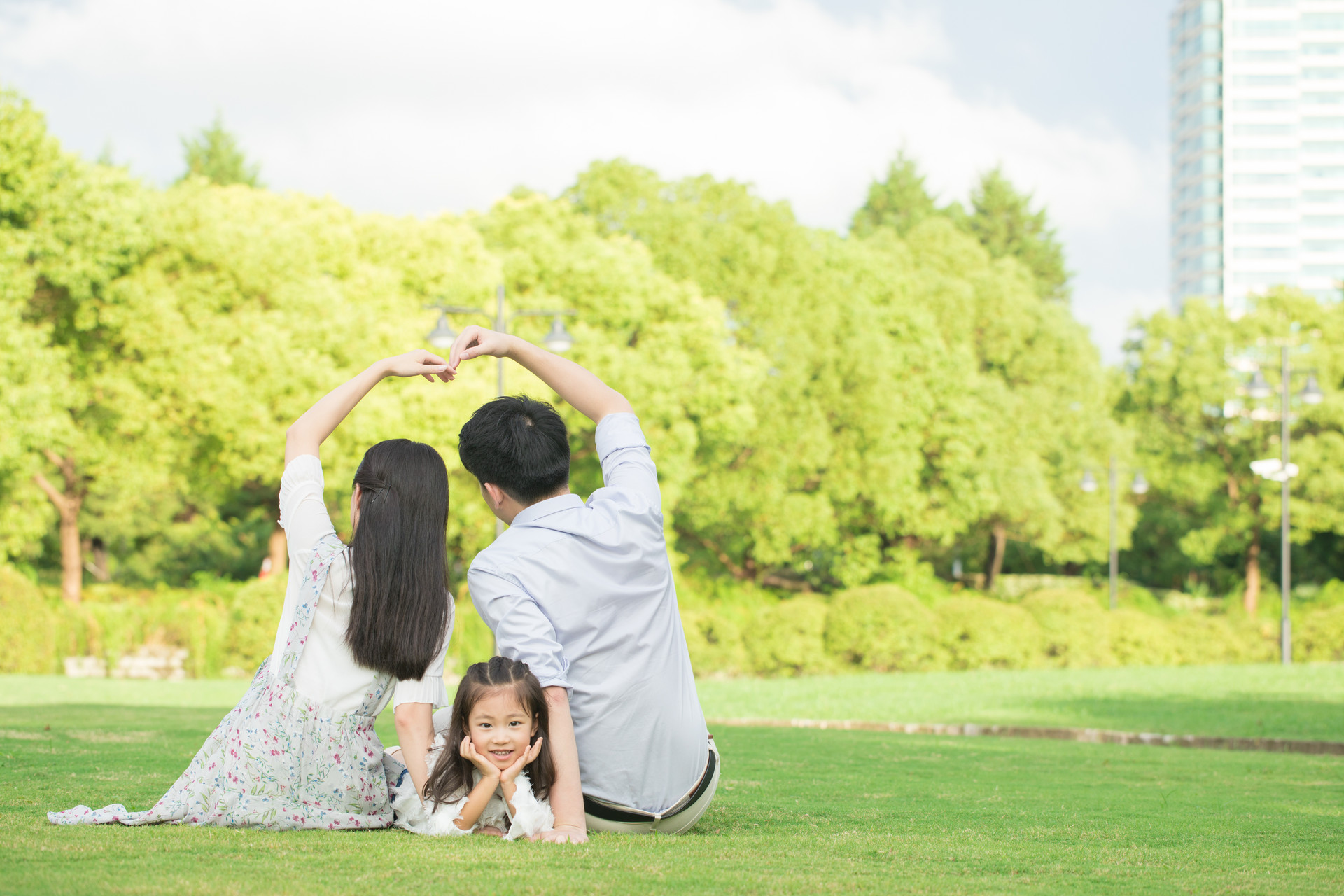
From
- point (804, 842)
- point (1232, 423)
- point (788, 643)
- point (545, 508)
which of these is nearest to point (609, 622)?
point (545, 508)

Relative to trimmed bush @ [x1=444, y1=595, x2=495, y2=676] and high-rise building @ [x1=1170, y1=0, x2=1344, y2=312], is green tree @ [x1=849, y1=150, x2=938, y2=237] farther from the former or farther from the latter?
high-rise building @ [x1=1170, y1=0, x2=1344, y2=312]

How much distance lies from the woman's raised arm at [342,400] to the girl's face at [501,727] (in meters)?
1.13

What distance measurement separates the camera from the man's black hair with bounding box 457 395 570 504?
420cm

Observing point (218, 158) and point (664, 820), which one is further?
point (218, 158)

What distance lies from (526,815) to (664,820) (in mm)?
581

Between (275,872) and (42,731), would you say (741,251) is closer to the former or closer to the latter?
(42,731)

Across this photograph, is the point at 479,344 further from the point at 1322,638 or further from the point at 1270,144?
the point at 1270,144

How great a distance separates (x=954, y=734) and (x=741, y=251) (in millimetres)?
18888

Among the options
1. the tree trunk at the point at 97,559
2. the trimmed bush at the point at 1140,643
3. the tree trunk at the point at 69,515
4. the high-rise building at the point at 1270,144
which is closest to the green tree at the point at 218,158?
the tree trunk at the point at 97,559

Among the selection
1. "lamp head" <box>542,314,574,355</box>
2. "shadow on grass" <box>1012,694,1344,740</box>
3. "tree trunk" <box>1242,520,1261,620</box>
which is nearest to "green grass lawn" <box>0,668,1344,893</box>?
"shadow on grass" <box>1012,694,1344,740</box>

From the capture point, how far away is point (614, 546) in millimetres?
4152

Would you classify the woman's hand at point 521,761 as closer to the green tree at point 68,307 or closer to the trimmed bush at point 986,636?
the green tree at point 68,307

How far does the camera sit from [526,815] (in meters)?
4.18

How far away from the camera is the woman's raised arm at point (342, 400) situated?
4.47 metres
